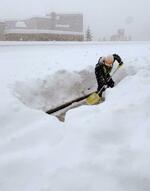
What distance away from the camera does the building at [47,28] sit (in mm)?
41219

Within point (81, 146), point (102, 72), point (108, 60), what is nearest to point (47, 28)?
point (102, 72)

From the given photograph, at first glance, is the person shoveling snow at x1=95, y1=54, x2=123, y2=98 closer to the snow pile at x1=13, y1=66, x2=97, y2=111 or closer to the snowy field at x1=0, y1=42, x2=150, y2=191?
the snow pile at x1=13, y1=66, x2=97, y2=111

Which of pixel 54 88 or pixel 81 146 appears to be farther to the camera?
pixel 54 88

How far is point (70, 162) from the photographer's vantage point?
4.46 meters

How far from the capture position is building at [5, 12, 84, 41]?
41.2m

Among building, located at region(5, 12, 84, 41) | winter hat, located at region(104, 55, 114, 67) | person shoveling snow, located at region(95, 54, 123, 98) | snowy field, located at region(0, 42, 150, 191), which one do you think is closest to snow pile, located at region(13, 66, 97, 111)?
person shoveling snow, located at region(95, 54, 123, 98)

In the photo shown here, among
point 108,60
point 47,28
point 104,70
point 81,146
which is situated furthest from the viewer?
point 47,28

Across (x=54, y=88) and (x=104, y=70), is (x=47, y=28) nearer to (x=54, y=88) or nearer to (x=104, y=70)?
(x=54, y=88)

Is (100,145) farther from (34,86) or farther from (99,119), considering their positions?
(34,86)

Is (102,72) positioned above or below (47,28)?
above

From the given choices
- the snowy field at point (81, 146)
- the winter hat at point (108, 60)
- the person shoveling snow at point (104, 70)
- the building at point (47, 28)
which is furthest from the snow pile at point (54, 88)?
the building at point (47, 28)

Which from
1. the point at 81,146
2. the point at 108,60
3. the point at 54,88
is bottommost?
the point at 54,88

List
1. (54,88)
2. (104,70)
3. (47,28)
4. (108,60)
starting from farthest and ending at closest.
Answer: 1. (47,28)
2. (54,88)
3. (104,70)
4. (108,60)

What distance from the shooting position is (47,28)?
5659 cm
